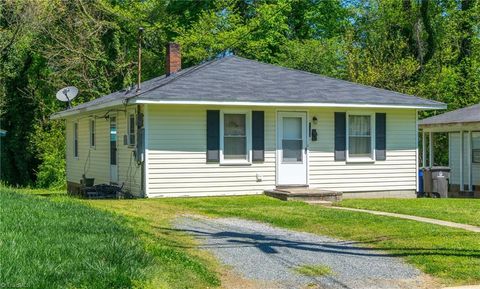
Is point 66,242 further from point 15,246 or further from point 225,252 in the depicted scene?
point 225,252

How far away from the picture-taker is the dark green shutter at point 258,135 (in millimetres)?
18578

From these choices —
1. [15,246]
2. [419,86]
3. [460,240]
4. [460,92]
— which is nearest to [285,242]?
[460,240]

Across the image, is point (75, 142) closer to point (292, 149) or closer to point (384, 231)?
point (292, 149)

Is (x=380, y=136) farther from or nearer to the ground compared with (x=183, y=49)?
nearer to the ground

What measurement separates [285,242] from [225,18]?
2746 centimetres

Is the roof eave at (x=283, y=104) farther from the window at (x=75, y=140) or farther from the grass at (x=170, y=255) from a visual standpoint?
the window at (x=75, y=140)

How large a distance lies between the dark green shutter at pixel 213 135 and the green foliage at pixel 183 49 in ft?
45.7

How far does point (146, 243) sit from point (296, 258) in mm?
1993

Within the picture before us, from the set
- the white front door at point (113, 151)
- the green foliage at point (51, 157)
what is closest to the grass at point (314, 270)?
the white front door at point (113, 151)

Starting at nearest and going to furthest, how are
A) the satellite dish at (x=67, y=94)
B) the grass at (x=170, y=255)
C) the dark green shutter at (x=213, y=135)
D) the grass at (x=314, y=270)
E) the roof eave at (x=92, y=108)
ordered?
the grass at (x=170, y=255)
the grass at (x=314, y=270)
the dark green shutter at (x=213, y=135)
the roof eave at (x=92, y=108)
the satellite dish at (x=67, y=94)

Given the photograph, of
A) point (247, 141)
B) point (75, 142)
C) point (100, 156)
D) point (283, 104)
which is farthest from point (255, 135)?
point (75, 142)

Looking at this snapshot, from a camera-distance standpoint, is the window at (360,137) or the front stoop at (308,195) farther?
the window at (360,137)

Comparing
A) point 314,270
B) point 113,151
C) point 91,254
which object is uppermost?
point 113,151

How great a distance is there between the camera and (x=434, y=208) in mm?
15328
